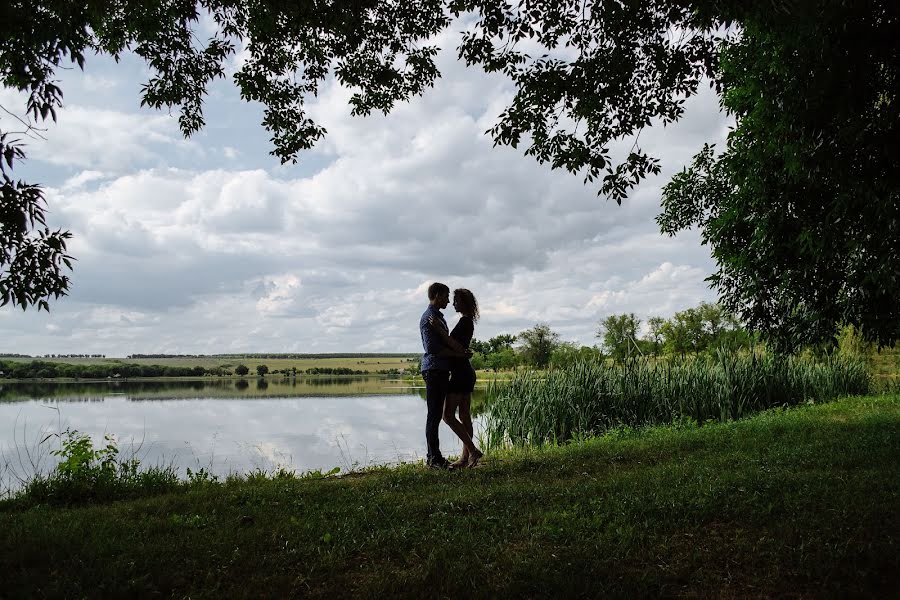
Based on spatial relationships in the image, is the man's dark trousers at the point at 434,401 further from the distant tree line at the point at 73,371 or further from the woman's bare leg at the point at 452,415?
the distant tree line at the point at 73,371

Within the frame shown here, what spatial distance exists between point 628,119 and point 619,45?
0.93 meters

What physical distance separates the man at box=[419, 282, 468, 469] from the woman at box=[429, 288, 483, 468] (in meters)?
0.09

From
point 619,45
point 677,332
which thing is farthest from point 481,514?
point 677,332

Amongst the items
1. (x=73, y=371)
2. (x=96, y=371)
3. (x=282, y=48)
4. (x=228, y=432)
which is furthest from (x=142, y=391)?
(x=282, y=48)

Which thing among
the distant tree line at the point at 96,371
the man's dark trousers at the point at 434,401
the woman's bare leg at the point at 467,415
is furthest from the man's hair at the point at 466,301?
the distant tree line at the point at 96,371

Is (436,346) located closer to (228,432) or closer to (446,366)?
(446,366)

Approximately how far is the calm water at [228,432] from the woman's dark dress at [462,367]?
10.3 feet

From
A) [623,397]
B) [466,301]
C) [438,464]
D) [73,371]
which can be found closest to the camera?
[438,464]

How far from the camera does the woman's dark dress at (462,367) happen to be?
7.47m

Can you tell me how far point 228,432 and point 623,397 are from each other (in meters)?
10.5

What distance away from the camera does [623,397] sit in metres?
12.1

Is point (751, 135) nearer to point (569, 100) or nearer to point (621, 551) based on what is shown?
point (569, 100)

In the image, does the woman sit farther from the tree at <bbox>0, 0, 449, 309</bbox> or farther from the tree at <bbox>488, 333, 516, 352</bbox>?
the tree at <bbox>488, 333, 516, 352</bbox>

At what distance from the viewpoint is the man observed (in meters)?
7.35
